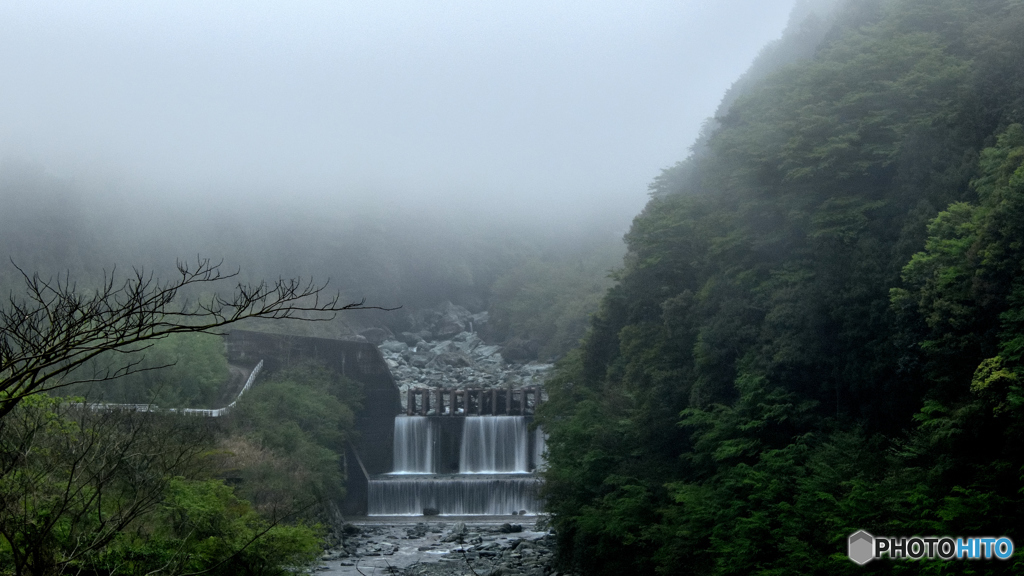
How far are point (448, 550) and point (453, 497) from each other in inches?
436

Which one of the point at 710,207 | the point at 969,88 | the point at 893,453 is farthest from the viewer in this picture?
the point at 710,207

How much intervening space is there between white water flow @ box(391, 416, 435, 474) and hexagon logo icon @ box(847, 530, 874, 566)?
3658 cm

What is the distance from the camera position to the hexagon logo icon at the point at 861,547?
1600cm

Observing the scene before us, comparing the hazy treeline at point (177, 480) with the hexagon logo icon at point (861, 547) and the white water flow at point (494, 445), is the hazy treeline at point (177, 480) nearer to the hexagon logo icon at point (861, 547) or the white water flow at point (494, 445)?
the white water flow at point (494, 445)

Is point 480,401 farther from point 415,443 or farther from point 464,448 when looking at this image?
point 415,443

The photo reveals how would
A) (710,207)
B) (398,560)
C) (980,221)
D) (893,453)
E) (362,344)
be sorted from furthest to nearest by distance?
(362,344) → (398,560) → (710,207) → (893,453) → (980,221)

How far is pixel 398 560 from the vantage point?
32.4 meters

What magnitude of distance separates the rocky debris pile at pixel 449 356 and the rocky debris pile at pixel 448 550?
65.2ft

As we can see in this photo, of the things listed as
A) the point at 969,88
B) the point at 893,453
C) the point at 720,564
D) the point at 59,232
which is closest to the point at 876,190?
the point at 969,88

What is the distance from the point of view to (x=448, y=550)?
34656 mm

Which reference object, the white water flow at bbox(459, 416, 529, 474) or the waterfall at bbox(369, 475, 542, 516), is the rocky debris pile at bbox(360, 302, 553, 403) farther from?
the waterfall at bbox(369, 475, 542, 516)

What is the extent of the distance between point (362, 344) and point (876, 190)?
3309 cm

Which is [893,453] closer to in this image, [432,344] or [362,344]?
[362,344]

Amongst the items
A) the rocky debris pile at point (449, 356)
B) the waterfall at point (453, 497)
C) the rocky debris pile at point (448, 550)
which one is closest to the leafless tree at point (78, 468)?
the rocky debris pile at point (448, 550)
